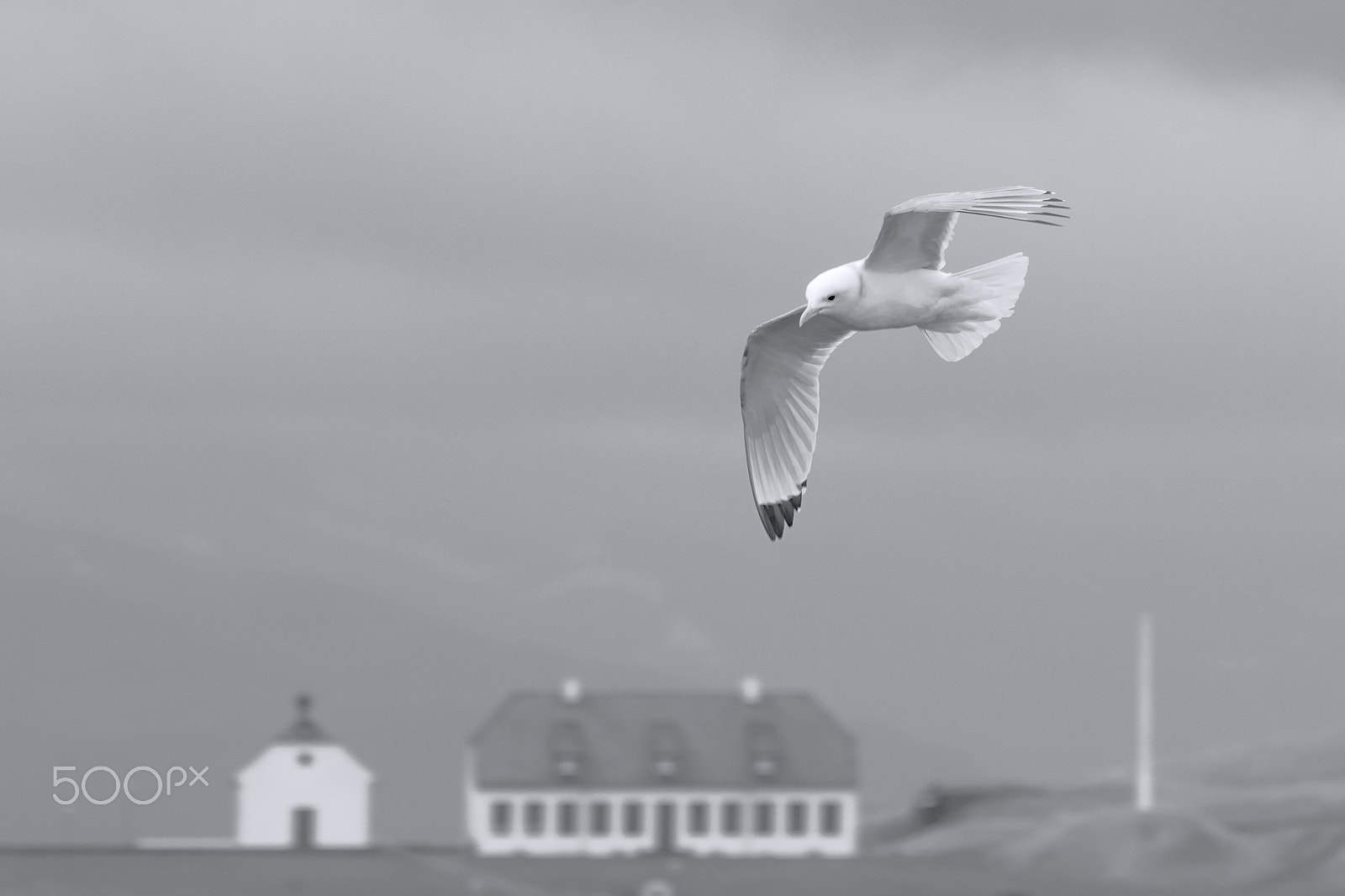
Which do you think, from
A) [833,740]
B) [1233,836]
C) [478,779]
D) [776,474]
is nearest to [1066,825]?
[1233,836]

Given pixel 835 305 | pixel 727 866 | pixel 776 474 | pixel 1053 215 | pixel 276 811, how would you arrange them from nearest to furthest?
pixel 1053 215
pixel 835 305
pixel 776 474
pixel 727 866
pixel 276 811

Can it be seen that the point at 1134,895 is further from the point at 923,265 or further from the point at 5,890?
the point at 923,265

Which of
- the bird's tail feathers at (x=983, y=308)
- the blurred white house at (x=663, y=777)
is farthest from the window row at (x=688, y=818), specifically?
the bird's tail feathers at (x=983, y=308)

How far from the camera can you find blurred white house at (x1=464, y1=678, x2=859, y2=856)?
5494cm

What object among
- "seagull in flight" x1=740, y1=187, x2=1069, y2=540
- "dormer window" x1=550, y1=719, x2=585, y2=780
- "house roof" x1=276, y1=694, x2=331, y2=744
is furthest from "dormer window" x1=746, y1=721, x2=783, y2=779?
"seagull in flight" x1=740, y1=187, x2=1069, y2=540

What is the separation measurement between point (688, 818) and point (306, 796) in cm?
848

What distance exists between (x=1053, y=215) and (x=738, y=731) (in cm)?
4666

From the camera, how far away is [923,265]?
11047 millimetres

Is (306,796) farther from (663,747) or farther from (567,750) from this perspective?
(663,747)

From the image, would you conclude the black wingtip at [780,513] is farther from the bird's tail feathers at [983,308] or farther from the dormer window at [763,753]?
the dormer window at [763,753]

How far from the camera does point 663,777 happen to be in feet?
182

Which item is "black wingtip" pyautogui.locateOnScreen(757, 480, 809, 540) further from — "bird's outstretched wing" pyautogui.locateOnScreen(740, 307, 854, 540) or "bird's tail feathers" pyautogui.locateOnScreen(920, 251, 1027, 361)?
"bird's tail feathers" pyautogui.locateOnScreen(920, 251, 1027, 361)

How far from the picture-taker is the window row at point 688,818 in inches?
2172

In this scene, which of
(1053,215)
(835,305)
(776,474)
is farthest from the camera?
(776,474)
